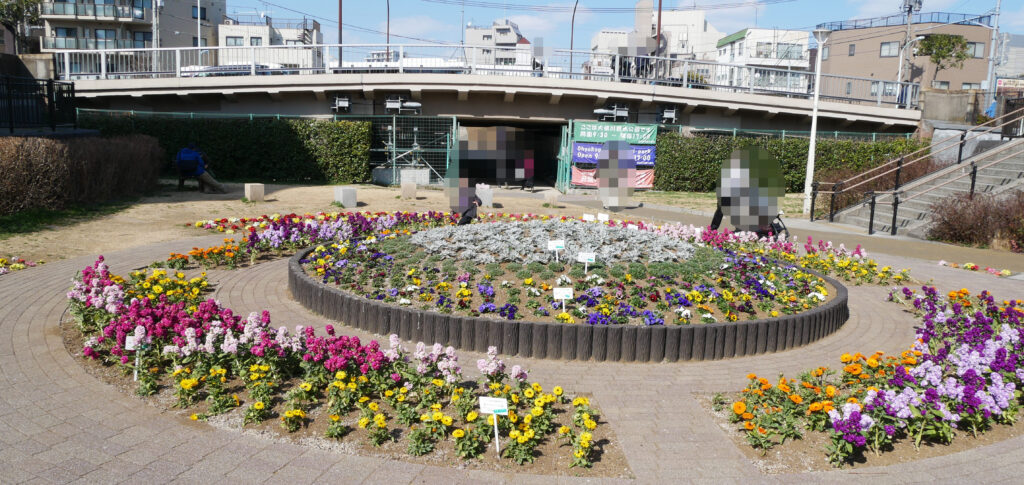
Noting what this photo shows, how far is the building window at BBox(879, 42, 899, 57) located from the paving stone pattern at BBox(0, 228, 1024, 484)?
192 feet

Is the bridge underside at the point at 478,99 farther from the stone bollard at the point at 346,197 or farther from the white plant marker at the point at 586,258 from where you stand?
the white plant marker at the point at 586,258

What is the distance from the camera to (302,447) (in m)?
4.35

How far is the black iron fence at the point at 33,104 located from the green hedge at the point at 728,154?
1822 cm

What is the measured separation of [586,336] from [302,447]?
2635 millimetres

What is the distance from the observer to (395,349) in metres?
5.21

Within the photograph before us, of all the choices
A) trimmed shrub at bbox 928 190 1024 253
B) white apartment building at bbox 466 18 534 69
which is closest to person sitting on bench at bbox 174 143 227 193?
white apartment building at bbox 466 18 534 69

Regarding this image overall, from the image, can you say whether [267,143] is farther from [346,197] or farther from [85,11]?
[85,11]

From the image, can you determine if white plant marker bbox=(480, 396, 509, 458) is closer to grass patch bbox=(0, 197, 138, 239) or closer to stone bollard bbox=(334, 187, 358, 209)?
grass patch bbox=(0, 197, 138, 239)

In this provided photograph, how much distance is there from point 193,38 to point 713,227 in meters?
60.6

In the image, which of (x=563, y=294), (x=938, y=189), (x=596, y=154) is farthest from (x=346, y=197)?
(x=938, y=189)

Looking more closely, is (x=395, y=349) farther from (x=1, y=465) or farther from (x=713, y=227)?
(x=713, y=227)

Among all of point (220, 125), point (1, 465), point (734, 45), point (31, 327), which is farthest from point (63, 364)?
point (734, 45)

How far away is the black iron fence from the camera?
50.6ft

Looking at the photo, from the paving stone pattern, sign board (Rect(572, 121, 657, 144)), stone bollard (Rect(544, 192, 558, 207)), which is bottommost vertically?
the paving stone pattern
